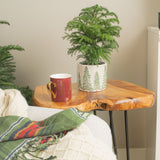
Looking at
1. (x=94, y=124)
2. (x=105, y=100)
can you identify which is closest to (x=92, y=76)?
(x=105, y=100)

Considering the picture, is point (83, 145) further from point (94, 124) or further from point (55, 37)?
point (55, 37)

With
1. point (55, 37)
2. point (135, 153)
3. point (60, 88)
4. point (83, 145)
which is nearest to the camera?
point (83, 145)

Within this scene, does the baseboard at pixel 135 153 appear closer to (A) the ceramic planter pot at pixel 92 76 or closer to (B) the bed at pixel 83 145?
(A) the ceramic planter pot at pixel 92 76

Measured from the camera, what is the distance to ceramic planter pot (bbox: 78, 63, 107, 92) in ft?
3.73

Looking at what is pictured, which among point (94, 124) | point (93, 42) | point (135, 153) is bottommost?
point (135, 153)

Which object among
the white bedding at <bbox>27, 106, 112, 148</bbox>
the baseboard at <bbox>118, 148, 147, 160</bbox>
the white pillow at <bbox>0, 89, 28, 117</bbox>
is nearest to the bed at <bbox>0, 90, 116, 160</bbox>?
the white bedding at <bbox>27, 106, 112, 148</bbox>

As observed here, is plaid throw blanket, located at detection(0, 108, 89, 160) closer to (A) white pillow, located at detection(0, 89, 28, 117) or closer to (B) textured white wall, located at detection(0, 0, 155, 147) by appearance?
Result: (A) white pillow, located at detection(0, 89, 28, 117)

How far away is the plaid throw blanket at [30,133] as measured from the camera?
1.99 feet

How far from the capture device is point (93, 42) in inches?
44.2

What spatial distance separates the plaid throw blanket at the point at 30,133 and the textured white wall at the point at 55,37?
2.79 feet

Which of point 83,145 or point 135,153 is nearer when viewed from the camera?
point 83,145

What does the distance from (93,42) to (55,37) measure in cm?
49

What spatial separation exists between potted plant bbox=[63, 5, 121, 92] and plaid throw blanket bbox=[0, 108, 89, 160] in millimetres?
391

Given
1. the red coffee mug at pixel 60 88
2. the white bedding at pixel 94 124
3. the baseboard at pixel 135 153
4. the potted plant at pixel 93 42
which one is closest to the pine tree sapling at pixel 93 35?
the potted plant at pixel 93 42
